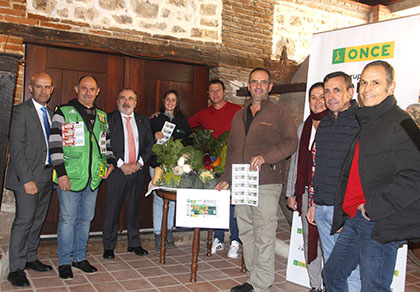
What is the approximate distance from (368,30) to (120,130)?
9.04ft

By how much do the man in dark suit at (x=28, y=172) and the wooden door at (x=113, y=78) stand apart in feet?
3.52

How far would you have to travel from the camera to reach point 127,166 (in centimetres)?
449

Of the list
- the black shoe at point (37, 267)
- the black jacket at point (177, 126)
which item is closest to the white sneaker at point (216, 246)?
the black jacket at point (177, 126)

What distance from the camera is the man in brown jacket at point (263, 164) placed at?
3469 millimetres

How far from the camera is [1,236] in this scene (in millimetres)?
4633

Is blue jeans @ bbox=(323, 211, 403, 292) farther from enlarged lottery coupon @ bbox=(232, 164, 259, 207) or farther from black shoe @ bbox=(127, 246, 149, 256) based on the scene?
→ black shoe @ bbox=(127, 246, 149, 256)

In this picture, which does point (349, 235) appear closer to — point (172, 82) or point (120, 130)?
point (120, 130)

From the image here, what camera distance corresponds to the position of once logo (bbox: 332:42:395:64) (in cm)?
346

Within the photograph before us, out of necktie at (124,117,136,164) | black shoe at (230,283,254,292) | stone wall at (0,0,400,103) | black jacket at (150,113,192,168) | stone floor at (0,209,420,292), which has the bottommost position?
stone floor at (0,209,420,292)

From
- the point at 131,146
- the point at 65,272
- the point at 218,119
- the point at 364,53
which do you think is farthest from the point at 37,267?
the point at 364,53

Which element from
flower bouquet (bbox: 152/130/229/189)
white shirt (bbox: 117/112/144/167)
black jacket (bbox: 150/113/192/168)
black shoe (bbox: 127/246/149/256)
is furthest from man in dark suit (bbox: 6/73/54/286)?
black jacket (bbox: 150/113/192/168)

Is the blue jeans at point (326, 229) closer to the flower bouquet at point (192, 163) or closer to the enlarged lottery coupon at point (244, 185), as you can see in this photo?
the enlarged lottery coupon at point (244, 185)

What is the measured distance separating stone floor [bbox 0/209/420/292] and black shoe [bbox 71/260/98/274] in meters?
0.05

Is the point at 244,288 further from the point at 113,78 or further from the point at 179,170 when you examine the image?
the point at 113,78
